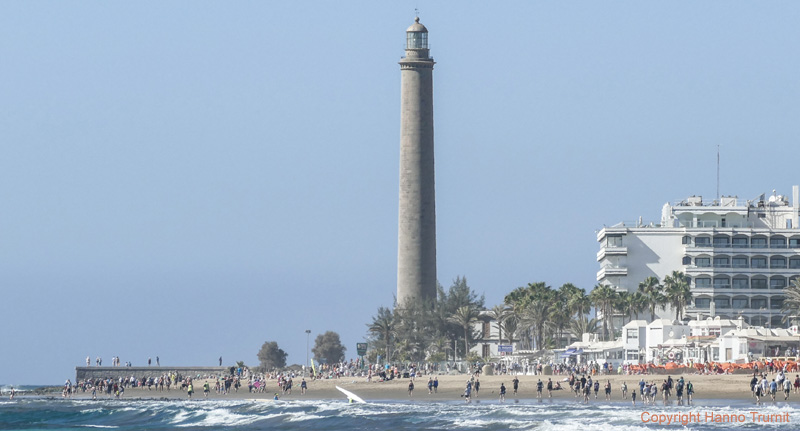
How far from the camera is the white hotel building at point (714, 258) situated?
146 m

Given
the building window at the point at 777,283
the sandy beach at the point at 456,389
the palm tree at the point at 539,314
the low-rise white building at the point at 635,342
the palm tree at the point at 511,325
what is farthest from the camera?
the building window at the point at 777,283

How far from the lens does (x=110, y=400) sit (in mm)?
107688

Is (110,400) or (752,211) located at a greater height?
(752,211)

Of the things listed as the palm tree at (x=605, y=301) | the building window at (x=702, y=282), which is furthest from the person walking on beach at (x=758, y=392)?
the building window at (x=702, y=282)

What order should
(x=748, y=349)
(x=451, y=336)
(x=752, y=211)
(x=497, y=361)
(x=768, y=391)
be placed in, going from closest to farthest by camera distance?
(x=768, y=391) → (x=748, y=349) → (x=497, y=361) → (x=451, y=336) → (x=752, y=211)

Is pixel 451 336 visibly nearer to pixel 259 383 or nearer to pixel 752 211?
pixel 259 383

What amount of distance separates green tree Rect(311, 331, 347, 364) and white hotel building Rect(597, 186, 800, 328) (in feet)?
110

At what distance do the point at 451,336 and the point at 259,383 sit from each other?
1028 inches

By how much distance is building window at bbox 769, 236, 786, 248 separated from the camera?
14662cm

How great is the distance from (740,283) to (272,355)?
52.6 m

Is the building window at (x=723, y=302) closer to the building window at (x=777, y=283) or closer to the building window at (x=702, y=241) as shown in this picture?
the building window at (x=777, y=283)

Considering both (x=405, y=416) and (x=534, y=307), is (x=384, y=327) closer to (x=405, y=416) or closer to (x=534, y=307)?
(x=534, y=307)

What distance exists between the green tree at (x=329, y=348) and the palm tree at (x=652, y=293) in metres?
41.8

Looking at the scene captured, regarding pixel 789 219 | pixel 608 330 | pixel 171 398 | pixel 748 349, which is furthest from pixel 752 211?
pixel 171 398
